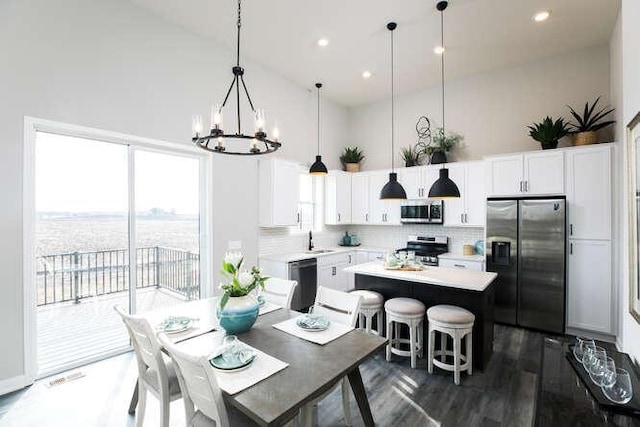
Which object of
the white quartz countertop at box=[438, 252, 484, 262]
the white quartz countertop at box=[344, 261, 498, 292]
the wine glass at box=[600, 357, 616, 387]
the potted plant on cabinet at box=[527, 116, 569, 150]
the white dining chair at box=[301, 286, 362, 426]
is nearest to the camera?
the wine glass at box=[600, 357, 616, 387]

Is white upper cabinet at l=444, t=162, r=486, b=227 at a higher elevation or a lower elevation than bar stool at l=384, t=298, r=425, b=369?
higher

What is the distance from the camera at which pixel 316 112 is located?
578 centimetres

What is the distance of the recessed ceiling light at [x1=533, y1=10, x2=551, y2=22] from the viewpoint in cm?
342

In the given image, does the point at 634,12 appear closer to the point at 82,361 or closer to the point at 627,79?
the point at 627,79

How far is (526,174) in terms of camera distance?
4043 mm

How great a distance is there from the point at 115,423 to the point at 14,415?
820 mm

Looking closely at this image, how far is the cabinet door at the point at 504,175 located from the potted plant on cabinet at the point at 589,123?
2.20ft

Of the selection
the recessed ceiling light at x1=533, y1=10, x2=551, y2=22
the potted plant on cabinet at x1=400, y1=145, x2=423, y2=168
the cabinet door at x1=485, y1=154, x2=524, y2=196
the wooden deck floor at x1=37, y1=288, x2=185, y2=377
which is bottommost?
the wooden deck floor at x1=37, y1=288, x2=185, y2=377

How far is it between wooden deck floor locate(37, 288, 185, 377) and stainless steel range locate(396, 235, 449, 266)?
411 cm

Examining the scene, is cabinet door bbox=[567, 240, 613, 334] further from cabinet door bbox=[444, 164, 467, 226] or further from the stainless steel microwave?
the stainless steel microwave

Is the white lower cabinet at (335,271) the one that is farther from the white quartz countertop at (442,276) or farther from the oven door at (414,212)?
the white quartz countertop at (442,276)

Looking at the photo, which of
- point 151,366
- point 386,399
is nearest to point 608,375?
point 386,399

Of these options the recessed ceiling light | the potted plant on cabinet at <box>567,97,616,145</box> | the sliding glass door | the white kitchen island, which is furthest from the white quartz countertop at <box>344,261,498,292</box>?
the recessed ceiling light

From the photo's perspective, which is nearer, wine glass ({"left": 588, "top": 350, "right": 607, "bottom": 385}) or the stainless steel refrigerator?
wine glass ({"left": 588, "top": 350, "right": 607, "bottom": 385})
